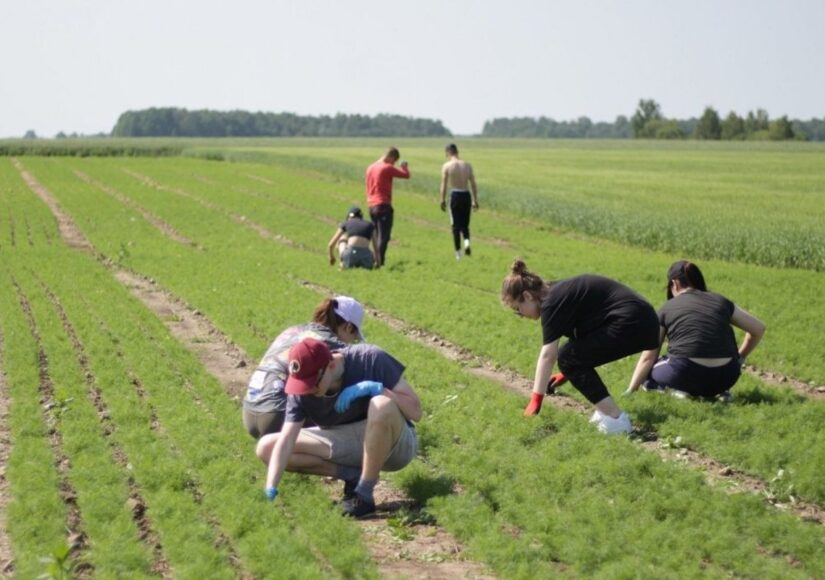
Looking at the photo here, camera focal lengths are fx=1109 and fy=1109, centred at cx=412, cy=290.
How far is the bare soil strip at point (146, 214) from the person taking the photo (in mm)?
28188

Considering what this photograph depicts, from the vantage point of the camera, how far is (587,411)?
10086 millimetres

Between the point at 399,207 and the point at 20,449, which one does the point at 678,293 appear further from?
the point at 399,207

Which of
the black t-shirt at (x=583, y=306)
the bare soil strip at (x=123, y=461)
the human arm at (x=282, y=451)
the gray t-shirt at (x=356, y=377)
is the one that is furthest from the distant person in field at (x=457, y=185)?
the human arm at (x=282, y=451)

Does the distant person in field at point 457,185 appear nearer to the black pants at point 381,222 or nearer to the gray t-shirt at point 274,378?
the black pants at point 381,222

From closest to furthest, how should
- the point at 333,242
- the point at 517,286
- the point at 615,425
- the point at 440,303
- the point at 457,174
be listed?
the point at 517,286
the point at 615,425
the point at 440,303
the point at 333,242
the point at 457,174

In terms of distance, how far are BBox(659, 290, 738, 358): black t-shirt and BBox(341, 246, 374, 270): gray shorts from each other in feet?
34.3

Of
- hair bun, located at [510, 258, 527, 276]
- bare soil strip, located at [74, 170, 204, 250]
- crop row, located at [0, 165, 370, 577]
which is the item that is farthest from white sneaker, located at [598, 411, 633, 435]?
bare soil strip, located at [74, 170, 204, 250]

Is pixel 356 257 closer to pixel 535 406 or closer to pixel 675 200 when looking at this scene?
pixel 535 406

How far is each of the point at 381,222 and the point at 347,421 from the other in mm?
13096

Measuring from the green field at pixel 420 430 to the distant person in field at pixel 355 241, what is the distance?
0.57 m

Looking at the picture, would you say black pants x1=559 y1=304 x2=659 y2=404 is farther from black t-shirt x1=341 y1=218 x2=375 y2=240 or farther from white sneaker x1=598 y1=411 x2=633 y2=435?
black t-shirt x1=341 y1=218 x2=375 y2=240

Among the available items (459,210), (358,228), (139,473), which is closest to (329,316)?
(139,473)

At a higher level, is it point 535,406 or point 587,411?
point 535,406

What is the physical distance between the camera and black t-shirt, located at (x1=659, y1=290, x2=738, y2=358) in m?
9.77
